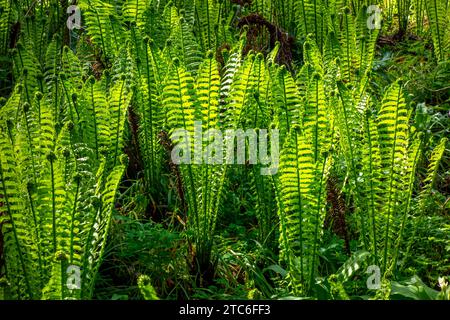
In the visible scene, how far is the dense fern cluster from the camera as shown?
1.83m

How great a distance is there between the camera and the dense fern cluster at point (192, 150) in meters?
1.83

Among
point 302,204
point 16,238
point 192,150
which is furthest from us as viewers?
point 192,150

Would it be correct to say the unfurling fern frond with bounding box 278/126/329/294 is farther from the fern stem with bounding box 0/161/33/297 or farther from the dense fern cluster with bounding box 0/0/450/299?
the fern stem with bounding box 0/161/33/297

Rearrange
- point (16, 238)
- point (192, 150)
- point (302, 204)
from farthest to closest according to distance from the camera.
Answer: point (192, 150), point (302, 204), point (16, 238)

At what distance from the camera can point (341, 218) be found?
222 cm

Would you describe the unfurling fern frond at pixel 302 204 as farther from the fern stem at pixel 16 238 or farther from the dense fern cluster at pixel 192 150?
the fern stem at pixel 16 238

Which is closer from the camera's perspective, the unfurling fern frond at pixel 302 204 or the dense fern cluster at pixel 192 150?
the dense fern cluster at pixel 192 150

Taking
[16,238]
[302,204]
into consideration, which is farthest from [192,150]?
[16,238]

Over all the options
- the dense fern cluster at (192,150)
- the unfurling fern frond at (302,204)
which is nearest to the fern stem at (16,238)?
the dense fern cluster at (192,150)

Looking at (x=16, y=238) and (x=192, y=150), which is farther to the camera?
(x=192, y=150)

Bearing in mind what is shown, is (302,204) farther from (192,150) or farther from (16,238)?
(16,238)

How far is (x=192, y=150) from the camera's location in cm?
227
